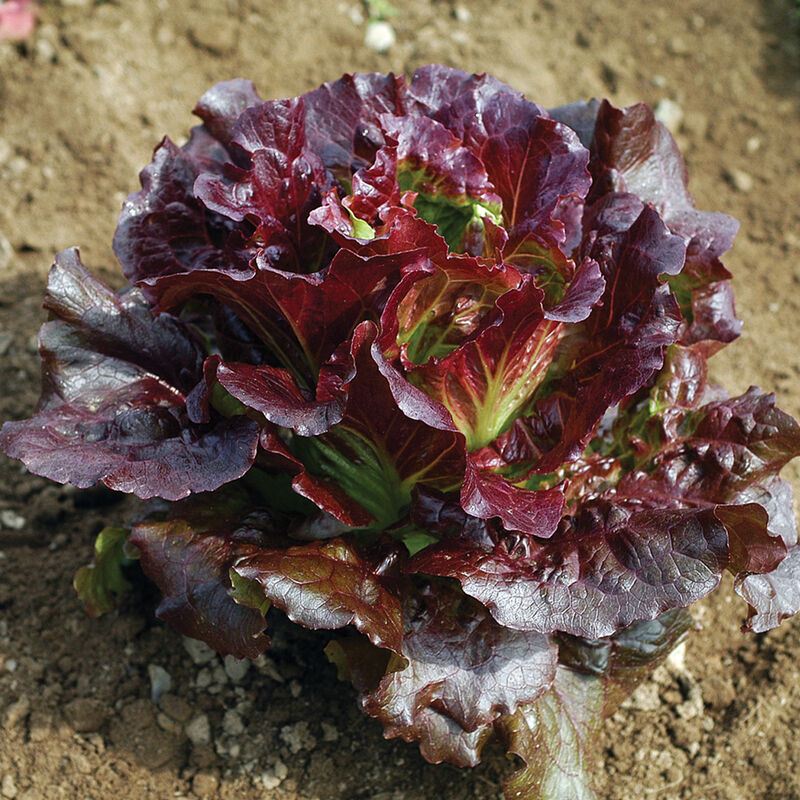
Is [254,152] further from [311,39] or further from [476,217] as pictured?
[311,39]

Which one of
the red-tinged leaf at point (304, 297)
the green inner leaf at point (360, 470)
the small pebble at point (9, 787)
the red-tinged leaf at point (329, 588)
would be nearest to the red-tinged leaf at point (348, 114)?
the red-tinged leaf at point (304, 297)

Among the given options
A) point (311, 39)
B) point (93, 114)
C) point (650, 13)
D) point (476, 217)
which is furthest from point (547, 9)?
point (476, 217)

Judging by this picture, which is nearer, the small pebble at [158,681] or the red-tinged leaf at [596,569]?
the red-tinged leaf at [596,569]

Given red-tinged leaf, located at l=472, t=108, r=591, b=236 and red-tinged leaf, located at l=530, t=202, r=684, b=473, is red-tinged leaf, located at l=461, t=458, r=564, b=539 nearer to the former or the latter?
red-tinged leaf, located at l=530, t=202, r=684, b=473

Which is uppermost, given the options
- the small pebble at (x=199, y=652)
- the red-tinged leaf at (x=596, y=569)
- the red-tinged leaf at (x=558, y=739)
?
the red-tinged leaf at (x=596, y=569)

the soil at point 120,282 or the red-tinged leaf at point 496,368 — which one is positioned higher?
the red-tinged leaf at point 496,368

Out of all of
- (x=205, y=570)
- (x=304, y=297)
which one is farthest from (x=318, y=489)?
(x=304, y=297)

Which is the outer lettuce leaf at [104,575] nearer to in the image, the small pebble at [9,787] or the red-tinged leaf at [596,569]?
the small pebble at [9,787]
